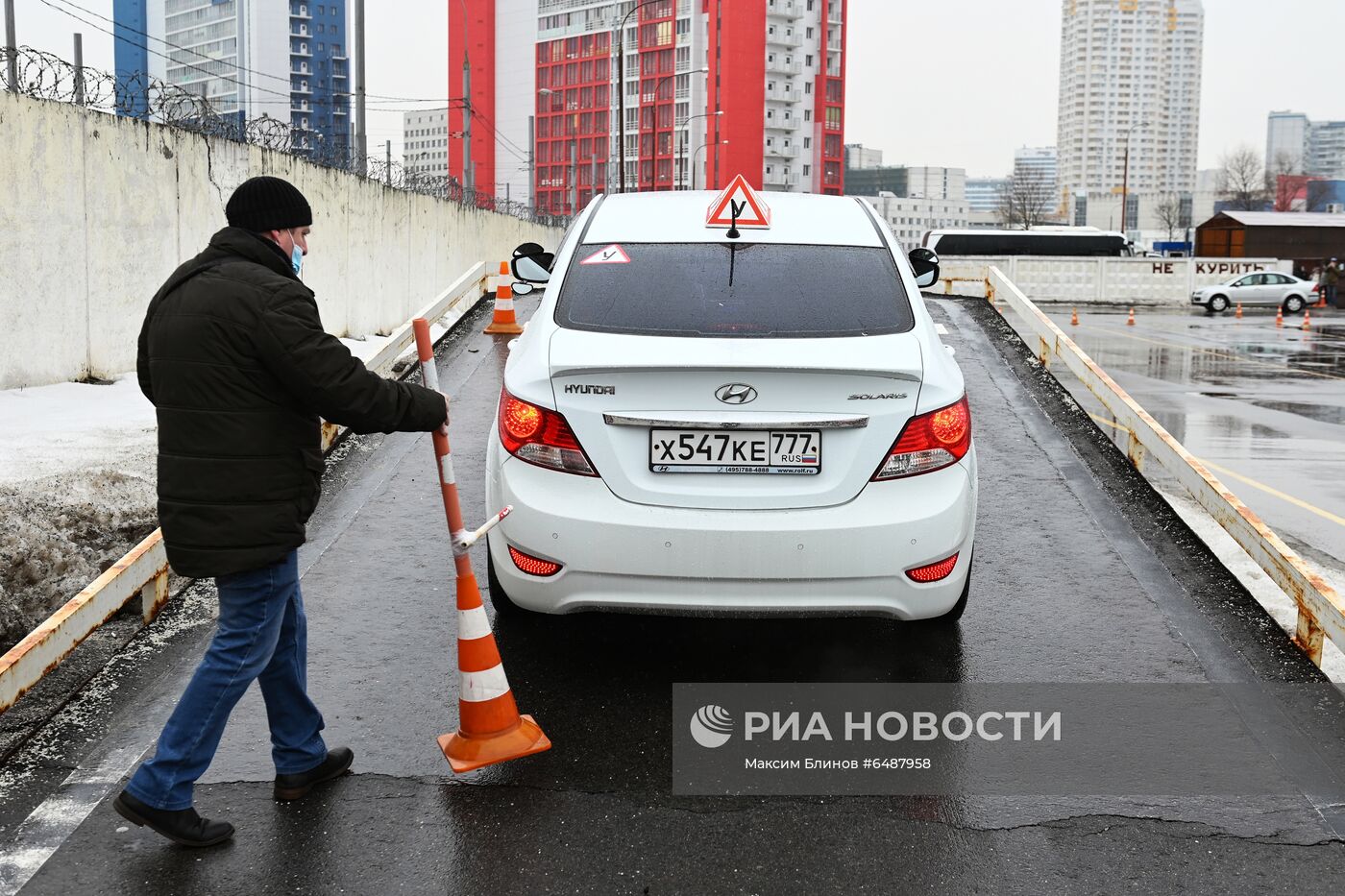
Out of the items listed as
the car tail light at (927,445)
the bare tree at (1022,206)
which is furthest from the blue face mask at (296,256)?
the bare tree at (1022,206)

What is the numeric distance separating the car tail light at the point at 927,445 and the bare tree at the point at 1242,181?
126410 millimetres

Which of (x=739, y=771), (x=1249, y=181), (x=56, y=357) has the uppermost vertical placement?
(x=1249, y=181)

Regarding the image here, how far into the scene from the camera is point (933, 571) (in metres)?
4.58

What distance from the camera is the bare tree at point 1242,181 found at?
400 ft

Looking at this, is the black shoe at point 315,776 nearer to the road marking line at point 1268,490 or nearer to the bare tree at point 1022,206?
the road marking line at point 1268,490

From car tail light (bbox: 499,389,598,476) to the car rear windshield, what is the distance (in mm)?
523

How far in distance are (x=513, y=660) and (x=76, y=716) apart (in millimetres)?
1586

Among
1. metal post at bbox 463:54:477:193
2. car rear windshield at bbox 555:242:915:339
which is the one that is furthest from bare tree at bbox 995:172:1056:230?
car rear windshield at bbox 555:242:915:339

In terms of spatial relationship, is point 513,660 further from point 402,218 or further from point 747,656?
point 402,218

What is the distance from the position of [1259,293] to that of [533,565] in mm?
45518

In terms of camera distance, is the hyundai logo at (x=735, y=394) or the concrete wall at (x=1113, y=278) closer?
the hyundai logo at (x=735, y=394)

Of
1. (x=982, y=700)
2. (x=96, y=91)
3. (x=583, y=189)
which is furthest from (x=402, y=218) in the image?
(x=583, y=189)

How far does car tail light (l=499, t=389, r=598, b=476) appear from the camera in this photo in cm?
453

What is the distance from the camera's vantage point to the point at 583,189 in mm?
144625
